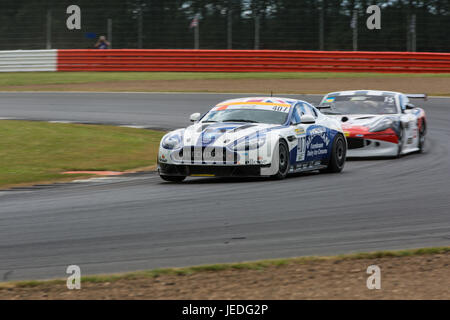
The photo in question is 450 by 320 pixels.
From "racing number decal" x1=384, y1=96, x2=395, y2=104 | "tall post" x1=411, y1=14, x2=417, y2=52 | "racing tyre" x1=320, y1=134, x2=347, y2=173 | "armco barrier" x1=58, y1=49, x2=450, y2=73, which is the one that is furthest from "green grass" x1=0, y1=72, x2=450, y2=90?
"racing tyre" x1=320, y1=134, x2=347, y2=173

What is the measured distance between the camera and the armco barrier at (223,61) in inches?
1213

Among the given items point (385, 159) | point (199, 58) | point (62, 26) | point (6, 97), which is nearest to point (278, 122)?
point (385, 159)

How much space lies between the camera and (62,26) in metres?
34.7

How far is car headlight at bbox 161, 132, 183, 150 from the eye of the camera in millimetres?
11594

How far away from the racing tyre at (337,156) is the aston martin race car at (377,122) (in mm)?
1419

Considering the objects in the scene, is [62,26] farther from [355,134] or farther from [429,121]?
[355,134]

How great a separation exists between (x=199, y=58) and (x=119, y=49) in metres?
3.38

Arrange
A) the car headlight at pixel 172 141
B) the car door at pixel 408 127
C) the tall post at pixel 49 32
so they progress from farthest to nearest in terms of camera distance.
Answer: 1. the tall post at pixel 49 32
2. the car door at pixel 408 127
3. the car headlight at pixel 172 141

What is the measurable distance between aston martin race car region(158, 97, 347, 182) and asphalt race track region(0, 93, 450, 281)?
238mm

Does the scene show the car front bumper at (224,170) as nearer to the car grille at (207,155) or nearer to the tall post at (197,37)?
the car grille at (207,155)

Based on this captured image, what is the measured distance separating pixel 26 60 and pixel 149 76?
5.29 m

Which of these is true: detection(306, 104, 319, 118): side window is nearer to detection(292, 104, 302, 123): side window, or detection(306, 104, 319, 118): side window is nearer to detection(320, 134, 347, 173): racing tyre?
detection(292, 104, 302, 123): side window

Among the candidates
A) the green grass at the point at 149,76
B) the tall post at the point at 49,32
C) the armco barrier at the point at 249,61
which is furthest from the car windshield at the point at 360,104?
the tall post at the point at 49,32

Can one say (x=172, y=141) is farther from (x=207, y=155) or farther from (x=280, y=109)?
(x=280, y=109)
